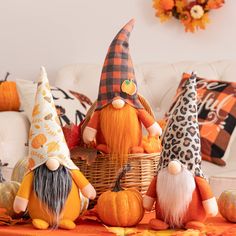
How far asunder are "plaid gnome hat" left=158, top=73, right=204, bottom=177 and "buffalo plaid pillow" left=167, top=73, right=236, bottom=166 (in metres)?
1.30

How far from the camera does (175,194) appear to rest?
1.18m

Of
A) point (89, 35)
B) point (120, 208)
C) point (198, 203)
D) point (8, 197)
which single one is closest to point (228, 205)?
point (198, 203)

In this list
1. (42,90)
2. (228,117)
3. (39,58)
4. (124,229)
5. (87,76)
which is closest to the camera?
(124,229)

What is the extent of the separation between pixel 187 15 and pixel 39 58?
0.92 m

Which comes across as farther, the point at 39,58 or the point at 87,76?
the point at 39,58

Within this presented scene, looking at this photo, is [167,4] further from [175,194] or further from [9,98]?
[175,194]

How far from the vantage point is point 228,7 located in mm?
3201

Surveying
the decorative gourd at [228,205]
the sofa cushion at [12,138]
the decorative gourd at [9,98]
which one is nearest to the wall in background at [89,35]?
the decorative gourd at [9,98]

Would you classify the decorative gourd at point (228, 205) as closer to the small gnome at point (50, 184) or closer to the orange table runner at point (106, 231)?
the orange table runner at point (106, 231)

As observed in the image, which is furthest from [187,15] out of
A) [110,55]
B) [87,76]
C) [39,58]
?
[110,55]

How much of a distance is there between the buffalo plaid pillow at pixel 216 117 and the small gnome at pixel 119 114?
1166 millimetres

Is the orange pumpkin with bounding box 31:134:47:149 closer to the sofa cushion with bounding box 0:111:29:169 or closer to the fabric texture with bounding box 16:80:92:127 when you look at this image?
the sofa cushion with bounding box 0:111:29:169

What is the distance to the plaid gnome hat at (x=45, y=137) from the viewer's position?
1246 mm

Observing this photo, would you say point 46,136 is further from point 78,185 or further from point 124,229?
point 124,229
